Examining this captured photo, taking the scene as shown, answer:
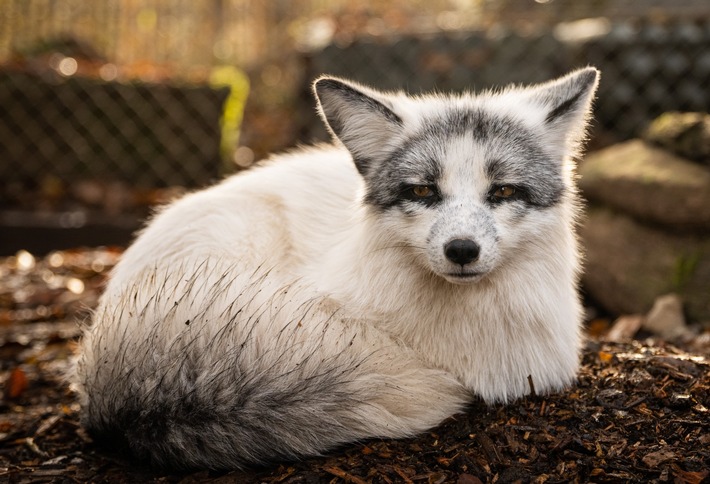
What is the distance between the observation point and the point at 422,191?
2684 millimetres

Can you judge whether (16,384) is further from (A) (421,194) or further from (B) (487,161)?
(B) (487,161)

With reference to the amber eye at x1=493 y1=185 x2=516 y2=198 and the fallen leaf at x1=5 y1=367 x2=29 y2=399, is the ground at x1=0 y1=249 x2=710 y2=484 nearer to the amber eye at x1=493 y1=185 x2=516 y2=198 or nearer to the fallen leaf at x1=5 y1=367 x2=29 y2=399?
the fallen leaf at x1=5 y1=367 x2=29 y2=399

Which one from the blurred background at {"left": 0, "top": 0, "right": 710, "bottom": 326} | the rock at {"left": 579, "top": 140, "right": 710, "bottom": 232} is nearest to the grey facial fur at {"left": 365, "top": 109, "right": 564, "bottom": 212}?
the rock at {"left": 579, "top": 140, "right": 710, "bottom": 232}

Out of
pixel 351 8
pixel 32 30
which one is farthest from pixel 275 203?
pixel 351 8

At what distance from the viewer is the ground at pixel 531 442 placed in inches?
92.2

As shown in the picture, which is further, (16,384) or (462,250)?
(16,384)

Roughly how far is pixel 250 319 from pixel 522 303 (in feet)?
3.68

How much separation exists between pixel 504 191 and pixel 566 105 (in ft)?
1.60

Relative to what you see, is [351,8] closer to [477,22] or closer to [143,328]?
[477,22]

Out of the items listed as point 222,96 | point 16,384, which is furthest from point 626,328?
point 222,96

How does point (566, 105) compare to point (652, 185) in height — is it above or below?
above

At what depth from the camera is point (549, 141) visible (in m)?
2.87

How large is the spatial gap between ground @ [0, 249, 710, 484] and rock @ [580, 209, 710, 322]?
1.37m

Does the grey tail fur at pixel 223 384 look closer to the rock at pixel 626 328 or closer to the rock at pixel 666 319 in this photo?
the rock at pixel 626 328
